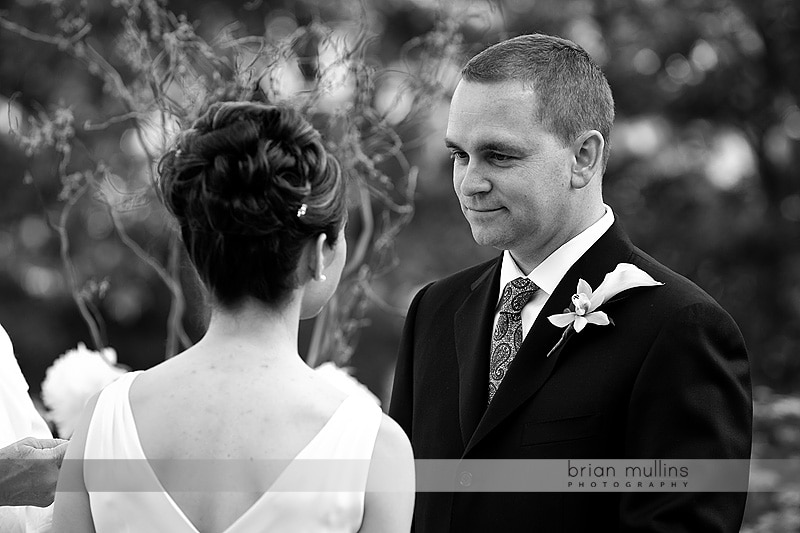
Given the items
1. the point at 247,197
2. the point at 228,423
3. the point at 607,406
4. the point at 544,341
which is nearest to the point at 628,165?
the point at 544,341

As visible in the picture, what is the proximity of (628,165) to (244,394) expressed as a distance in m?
11.0

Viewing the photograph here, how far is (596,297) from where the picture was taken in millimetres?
3090

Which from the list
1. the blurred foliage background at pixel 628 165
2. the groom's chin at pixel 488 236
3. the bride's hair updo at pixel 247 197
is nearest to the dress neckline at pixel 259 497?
the bride's hair updo at pixel 247 197

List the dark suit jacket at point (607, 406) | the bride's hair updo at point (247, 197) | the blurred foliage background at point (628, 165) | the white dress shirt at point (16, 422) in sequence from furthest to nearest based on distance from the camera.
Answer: the blurred foliage background at point (628, 165)
the white dress shirt at point (16, 422)
the dark suit jacket at point (607, 406)
the bride's hair updo at point (247, 197)

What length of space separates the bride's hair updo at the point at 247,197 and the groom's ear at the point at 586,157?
3.51 feet

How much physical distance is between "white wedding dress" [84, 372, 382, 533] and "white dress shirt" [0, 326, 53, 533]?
3.85 ft

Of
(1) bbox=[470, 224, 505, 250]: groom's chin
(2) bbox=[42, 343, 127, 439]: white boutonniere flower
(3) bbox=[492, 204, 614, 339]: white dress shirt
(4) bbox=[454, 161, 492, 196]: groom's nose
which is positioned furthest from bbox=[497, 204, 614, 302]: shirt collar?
(2) bbox=[42, 343, 127, 439]: white boutonniere flower

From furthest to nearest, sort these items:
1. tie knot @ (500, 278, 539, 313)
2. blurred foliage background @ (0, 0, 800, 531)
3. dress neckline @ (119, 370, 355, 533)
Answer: blurred foliage background @ (0, 0, 800, 531) < tie knot @ (500, 278, 539, 313) < dress neckline @ (119, 370, 355, 533)

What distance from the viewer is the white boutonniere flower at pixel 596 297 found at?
305 cm

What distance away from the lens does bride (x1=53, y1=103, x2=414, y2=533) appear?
7.62ft

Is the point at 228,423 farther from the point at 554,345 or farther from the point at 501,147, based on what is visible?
the point at 501,147

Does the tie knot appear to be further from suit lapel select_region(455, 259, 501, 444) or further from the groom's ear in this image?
the groom's ear

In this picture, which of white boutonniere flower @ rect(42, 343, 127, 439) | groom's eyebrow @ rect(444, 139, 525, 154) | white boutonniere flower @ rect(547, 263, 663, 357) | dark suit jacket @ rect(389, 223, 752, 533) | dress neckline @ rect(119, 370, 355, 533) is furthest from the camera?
white boutonniere flower @ rect(42, 343, 127, 439)

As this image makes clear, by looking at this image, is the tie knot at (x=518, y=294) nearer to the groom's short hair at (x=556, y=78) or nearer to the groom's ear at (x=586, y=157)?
the groom's ear at (x=586, y=157)
